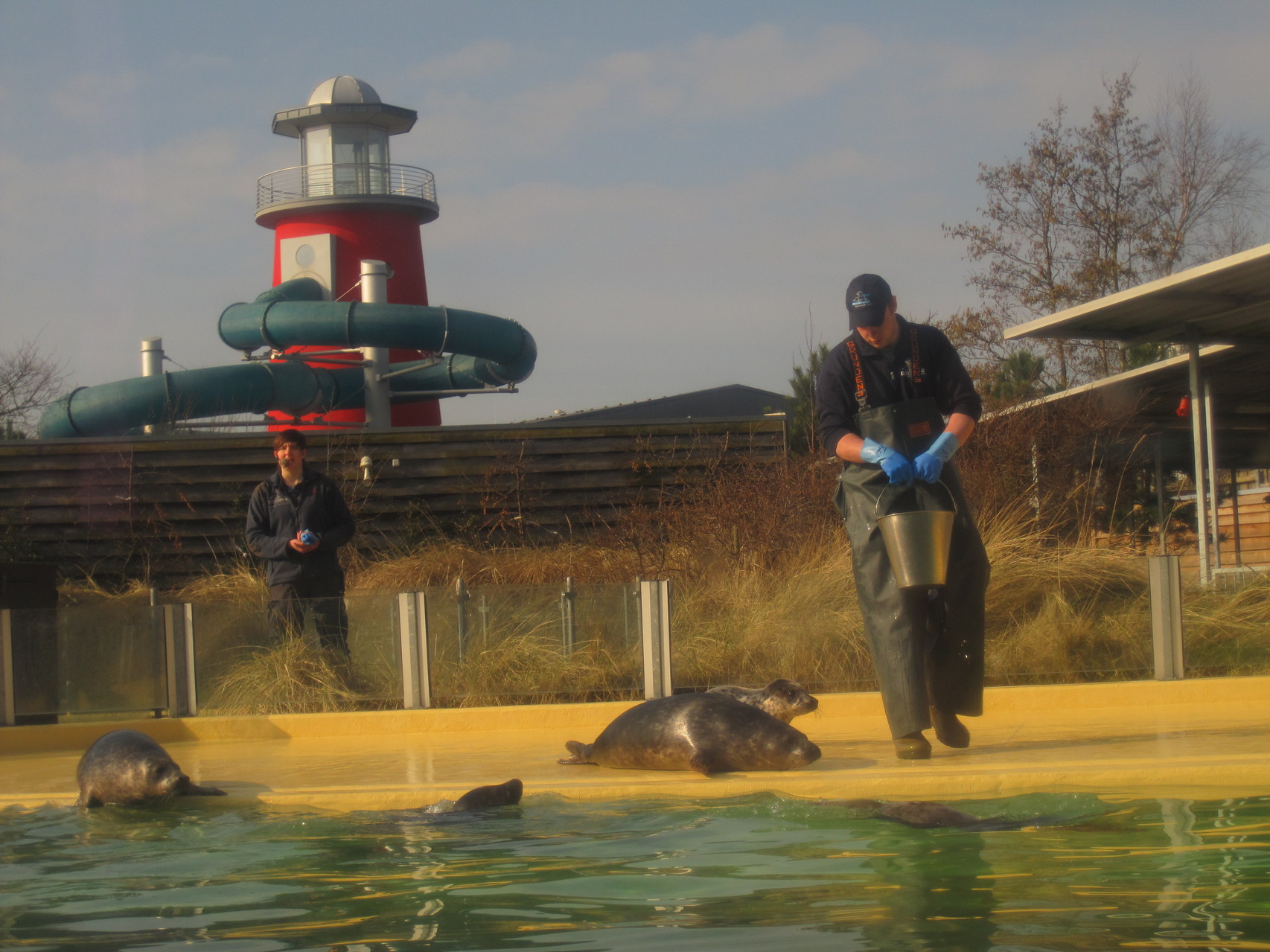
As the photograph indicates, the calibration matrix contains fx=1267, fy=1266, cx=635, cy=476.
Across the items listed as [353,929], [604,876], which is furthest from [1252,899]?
[353,929]

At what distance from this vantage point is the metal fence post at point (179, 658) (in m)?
7.74

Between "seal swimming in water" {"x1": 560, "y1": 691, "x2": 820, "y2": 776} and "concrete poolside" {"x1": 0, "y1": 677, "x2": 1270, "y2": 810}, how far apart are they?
0.08 meters

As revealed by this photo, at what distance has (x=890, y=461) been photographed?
4848mm

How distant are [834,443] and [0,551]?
10.7 meters

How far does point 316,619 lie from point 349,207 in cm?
2078

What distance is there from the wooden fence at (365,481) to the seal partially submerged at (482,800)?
29.5 ft

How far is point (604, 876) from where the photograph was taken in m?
3.47

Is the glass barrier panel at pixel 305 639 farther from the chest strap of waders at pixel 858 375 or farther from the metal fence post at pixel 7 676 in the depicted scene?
the chest strap of waders at pixel 858 375

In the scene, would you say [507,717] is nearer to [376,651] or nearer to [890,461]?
[376,651]

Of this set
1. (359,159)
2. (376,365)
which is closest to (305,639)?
(376,365)

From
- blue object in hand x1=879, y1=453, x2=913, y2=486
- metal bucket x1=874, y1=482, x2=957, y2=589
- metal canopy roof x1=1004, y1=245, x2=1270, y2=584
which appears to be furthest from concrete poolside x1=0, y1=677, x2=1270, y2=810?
metal canopy roof x1=1004, y1=245, x2=1270, y2=584

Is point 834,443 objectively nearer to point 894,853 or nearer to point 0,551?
point 894,853

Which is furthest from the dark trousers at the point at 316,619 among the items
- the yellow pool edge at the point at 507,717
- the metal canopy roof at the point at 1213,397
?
the metal canopy roof at the point at 1213,397

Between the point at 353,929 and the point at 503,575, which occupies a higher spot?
the point at 503,575
